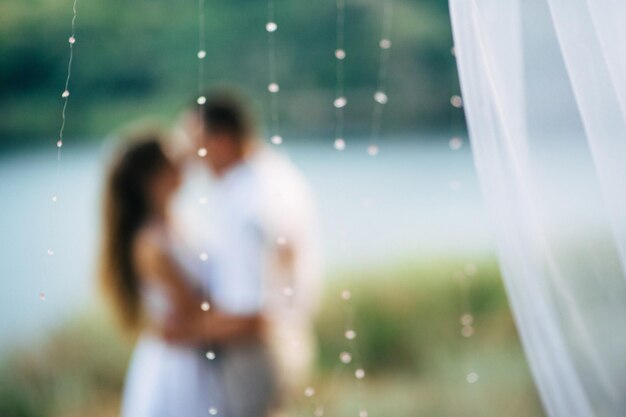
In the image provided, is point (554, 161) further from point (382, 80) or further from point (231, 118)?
point (231, 118)

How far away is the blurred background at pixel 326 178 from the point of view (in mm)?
2072

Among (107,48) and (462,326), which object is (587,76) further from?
(107,48)

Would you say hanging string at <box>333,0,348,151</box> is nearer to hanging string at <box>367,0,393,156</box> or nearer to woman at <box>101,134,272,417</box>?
hanging string at <box>367,0,393,156</box>

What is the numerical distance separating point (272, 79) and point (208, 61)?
16cm

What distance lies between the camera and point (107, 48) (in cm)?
212

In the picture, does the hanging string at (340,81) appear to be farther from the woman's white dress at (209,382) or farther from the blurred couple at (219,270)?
the woman's white dress at (209,382)

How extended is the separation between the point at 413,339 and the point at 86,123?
3.04ft

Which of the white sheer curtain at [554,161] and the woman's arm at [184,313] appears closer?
the white sheer curtain at [554,161]

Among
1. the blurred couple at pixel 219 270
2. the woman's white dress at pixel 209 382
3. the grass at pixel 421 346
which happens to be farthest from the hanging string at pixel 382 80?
the woman's white dress at pixel 209 382

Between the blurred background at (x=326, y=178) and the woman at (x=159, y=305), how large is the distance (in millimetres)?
50

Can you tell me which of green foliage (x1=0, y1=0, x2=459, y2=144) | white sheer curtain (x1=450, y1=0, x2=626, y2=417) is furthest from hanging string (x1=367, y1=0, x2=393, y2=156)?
white sheer curtain (x1=450, y1=0, x2=626, y2=417)

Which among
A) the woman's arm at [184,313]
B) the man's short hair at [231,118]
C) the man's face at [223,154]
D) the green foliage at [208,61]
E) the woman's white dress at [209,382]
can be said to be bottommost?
the woman's white dress at [209,382]

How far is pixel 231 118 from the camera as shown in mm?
2090

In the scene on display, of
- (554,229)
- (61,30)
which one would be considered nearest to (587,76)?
(554,229)
